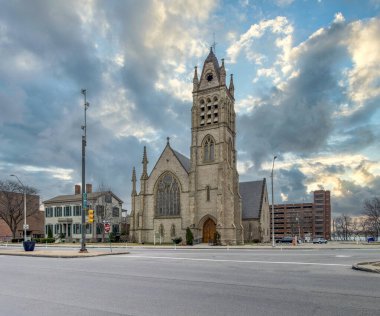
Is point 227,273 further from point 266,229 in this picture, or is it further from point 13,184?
point 13,184

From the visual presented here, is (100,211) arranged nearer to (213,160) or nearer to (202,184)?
(202,184)

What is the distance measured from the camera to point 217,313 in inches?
314

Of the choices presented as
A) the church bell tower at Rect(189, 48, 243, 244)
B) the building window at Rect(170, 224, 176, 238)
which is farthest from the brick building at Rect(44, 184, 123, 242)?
the church bell tower at Rect(189, 48, 243, 244)

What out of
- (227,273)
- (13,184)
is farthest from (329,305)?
(13,184)

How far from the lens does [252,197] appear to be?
210 ft

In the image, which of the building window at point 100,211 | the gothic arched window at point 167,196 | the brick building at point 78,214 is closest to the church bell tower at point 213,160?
the gothic arched window at point 167,196

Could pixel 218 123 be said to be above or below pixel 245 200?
above

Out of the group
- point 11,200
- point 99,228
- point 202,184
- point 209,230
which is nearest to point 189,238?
point 209,230

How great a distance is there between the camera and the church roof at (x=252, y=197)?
61.3 m

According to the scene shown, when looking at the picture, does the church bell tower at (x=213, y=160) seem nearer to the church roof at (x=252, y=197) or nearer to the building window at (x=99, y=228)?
the church roof at (x=252, y=197)

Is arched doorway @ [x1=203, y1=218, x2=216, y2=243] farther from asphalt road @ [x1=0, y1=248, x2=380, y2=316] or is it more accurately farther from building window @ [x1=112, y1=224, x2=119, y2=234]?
asphalt road @ [x1=0, y1=248, x2=380, y2=316]

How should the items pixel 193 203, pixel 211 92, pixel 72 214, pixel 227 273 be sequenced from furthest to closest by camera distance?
pixel 72 214, pixel 211 92, pixel 193 203, pixel 227 273

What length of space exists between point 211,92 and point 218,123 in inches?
211

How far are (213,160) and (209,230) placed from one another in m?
9.67
